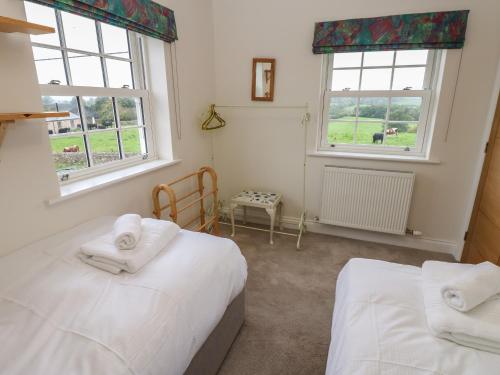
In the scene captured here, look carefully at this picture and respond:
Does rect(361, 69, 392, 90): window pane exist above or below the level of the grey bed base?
above

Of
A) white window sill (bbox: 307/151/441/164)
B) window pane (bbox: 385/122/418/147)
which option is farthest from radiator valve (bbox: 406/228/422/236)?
window pane (bbox: 385/122/418/147)

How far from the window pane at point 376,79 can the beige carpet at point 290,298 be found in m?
1.57

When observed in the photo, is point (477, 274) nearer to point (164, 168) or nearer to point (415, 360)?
point (415, 360)

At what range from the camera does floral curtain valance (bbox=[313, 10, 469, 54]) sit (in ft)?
7.18

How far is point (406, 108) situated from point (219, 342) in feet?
8.38

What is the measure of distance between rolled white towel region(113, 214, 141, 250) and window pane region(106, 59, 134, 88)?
4.00 feet

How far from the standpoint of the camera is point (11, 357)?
85 cm

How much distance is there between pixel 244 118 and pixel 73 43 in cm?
170

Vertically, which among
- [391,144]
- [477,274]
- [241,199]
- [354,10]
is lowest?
[241,199]

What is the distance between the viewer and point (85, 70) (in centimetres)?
188

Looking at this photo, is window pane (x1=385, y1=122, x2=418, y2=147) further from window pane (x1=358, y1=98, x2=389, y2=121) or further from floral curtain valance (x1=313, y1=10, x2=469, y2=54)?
floral curtain valance (x1=313, y1=10, x2=469, y2=54)

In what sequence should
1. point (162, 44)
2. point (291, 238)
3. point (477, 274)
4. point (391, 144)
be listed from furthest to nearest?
point (291, 238) < point (391, 144) < point (162, 44) < point (477, 274)

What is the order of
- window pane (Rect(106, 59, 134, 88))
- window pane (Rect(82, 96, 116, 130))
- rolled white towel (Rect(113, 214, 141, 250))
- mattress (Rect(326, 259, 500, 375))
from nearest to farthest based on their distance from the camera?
mattress (Rect(326, 259, 500, 375)) < rolled white towel (Rect(113, 214, 141, 250)) < window pane (Rect(82, 96, 116, 130)) < window pane (Rect(106, 59, 134, 88))

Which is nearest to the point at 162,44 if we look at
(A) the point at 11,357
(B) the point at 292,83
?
(B) the point at 292,83
